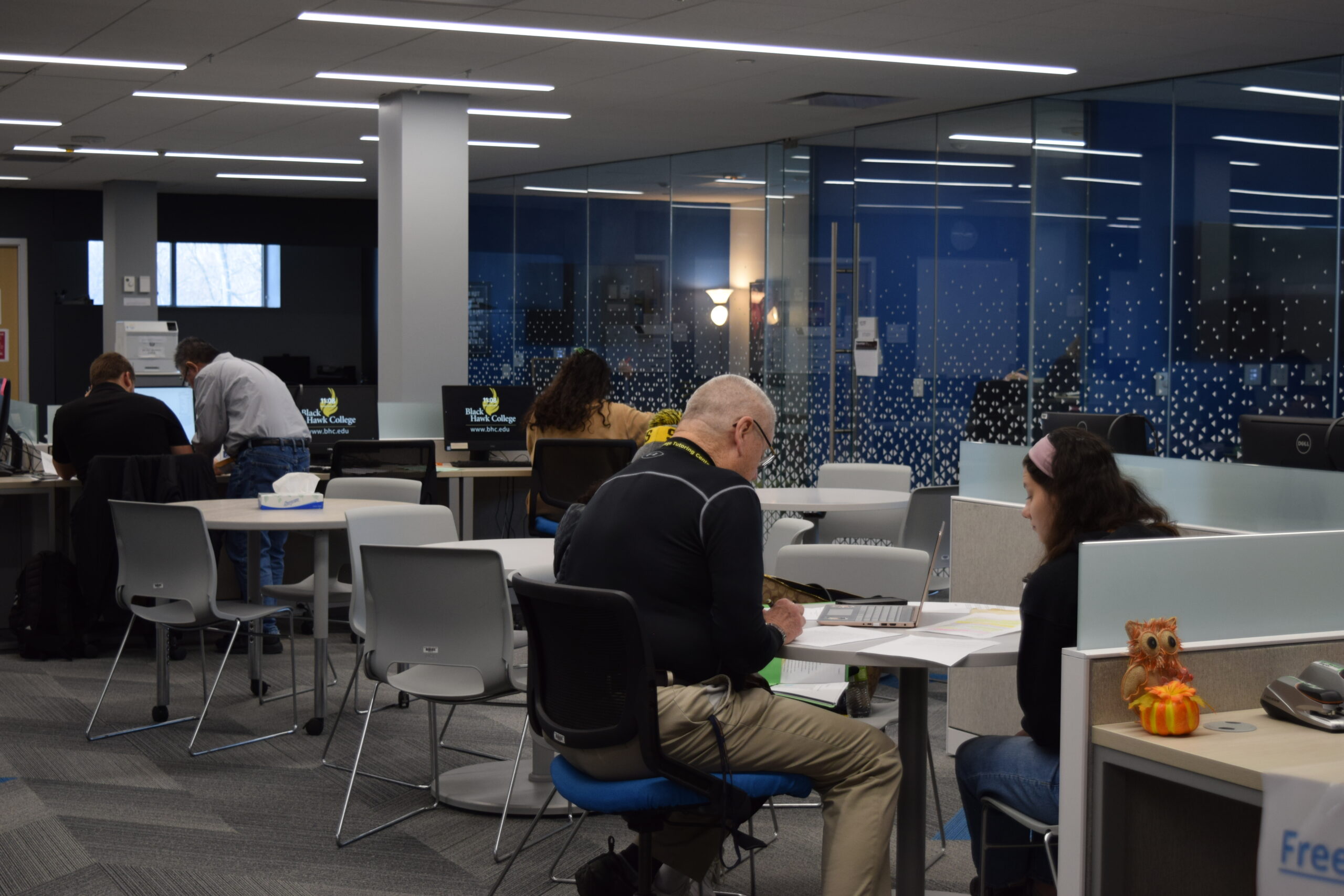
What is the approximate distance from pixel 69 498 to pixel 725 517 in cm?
556

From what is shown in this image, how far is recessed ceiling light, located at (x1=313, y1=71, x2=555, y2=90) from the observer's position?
803cm

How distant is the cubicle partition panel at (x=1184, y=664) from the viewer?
7.81ft

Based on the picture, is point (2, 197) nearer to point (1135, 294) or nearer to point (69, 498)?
point (69, 498)

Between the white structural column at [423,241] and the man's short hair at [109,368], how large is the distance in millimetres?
2295

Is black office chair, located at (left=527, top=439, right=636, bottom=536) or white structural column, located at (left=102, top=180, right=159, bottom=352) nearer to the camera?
black office chair, located at (left=527, top=439, right=636, bottom=536)

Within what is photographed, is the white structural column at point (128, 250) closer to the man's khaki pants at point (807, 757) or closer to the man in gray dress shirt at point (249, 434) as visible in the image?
the man in gray dress shirt at point (249, 434)

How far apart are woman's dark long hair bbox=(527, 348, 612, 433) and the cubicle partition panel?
432 centimetres

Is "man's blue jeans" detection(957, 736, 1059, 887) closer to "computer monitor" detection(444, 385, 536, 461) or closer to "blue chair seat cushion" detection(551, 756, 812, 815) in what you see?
"blue chair seat cushion" detection(551, 756, 812, 815)

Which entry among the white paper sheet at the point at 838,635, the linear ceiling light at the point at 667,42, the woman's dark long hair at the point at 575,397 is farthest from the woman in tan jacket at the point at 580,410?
the white paper sheet at the point at 838,635

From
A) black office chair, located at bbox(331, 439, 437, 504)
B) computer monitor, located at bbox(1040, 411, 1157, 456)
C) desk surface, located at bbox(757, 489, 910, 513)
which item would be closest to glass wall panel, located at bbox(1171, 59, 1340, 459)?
desk surface, located at bbox(757, 489, 910, 513)

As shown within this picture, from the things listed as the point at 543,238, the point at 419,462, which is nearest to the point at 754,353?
the point at 543,238

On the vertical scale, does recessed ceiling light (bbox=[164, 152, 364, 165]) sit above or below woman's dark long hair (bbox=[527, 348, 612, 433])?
above

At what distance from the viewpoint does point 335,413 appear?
27.6ft

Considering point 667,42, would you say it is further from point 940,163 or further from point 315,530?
point 315,530
